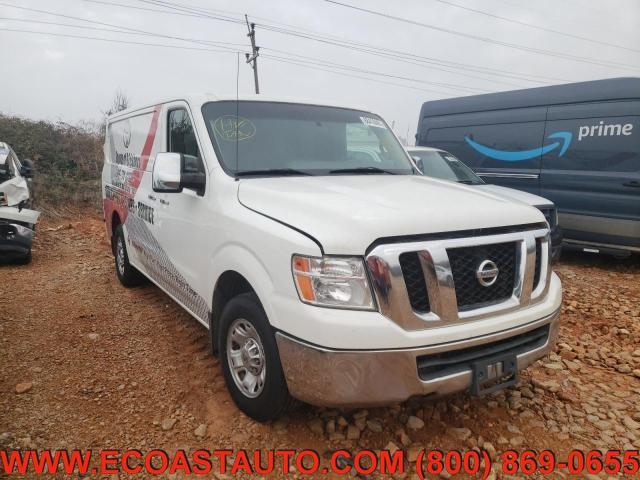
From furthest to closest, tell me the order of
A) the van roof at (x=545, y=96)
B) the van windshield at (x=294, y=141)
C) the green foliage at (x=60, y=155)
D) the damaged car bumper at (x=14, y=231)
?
1. the green foliage at (x=60, y=155)
2. the damaged car bumper at (x=14, y=231)
3. the van roof at (x=545, y=96)
4. the van windshield at (x=294, y=141)

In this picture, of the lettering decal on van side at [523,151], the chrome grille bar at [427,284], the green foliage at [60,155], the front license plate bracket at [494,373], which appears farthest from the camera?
the green foliage at [60,155]

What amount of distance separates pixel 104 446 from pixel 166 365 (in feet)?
3.18

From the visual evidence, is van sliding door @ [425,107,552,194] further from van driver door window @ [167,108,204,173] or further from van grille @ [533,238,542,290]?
van driver door window @ [167,108,204,173]


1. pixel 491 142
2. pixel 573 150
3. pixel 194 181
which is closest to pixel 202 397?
pixel 194 181

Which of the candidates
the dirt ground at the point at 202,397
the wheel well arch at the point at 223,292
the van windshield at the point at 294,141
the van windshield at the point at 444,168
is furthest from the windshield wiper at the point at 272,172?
the van windshield at the point at 444,168

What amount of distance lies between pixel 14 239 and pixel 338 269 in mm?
6243

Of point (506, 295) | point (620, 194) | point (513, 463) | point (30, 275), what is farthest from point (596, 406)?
point (30, 275)

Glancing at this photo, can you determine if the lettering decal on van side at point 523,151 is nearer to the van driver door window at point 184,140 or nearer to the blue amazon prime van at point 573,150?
the blue amazon prime van at point 573,150

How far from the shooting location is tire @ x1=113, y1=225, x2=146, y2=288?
5148 mm

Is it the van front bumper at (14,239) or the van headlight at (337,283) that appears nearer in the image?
the van headlight at (337,283)

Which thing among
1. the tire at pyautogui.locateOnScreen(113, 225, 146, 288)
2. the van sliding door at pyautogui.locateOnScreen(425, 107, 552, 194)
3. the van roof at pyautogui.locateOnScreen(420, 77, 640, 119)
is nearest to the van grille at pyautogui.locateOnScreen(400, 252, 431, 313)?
the tire at pyautogui.locateOnScreen(113, 225, 146, 288)

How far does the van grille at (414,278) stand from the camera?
206 centimetres

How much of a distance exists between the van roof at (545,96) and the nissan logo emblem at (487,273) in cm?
521

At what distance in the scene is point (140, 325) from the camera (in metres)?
4.22
